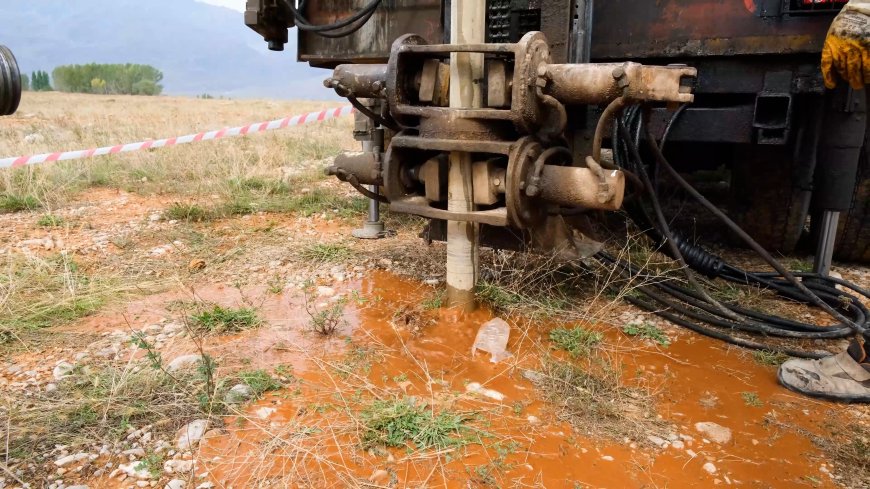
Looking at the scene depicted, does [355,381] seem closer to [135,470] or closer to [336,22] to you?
[135,470]

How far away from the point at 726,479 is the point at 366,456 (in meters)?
1.15

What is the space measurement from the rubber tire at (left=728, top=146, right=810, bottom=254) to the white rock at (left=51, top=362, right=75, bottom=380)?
3862 mm

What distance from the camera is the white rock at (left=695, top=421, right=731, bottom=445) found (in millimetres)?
2215

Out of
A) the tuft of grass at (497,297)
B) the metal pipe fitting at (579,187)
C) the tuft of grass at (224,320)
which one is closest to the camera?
the metal pipe fitting at (579,187)

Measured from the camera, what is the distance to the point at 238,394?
2342 mm

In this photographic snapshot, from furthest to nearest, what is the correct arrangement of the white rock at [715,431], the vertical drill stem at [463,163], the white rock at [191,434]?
the vertical drill stem at [463,163]
the white rock at [715,431]
the white rock at [191,434]

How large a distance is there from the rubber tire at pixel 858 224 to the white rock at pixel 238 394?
3.70 m

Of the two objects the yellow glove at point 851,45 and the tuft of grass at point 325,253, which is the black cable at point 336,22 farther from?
the yellow glove at point 851,45

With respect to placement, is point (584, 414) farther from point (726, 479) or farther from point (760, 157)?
point (760, 157)

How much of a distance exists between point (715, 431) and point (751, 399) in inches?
13.2

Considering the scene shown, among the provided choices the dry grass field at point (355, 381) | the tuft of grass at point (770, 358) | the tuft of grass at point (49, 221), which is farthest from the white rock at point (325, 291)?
the tuft of grass at point (49, 221)

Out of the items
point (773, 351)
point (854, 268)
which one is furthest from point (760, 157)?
point (773, 351)

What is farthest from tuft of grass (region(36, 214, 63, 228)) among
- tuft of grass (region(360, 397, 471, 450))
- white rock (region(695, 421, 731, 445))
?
white rock (region(695, 421, 731, 445))

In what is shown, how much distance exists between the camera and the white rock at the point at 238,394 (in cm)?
230
